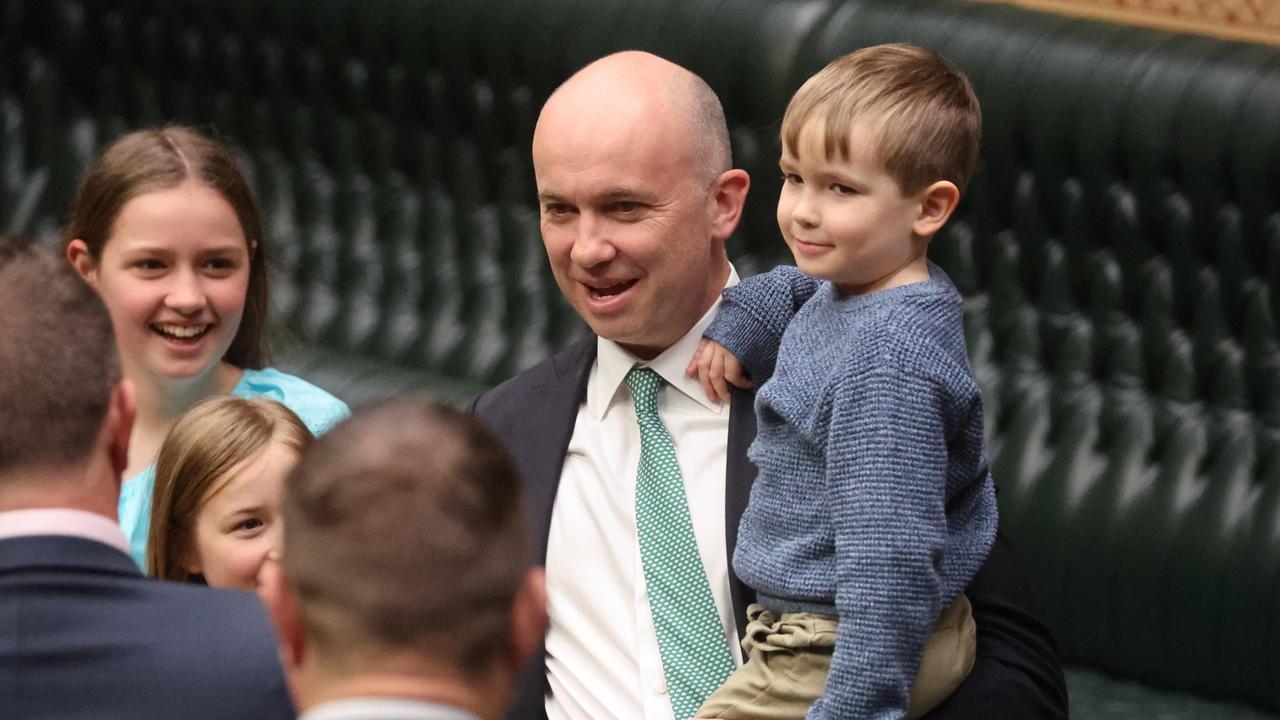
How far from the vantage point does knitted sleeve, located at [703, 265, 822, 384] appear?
2623mm

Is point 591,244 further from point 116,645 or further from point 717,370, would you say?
point 116,645

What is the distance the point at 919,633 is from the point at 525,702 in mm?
745

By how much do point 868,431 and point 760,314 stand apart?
0.49 meters

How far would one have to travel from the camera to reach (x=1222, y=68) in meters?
3.53

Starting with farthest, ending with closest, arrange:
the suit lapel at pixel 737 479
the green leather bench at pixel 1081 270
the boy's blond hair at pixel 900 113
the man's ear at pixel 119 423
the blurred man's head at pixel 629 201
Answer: the green leather bench at pixel 1081 270, the blurred man's head at pixel 629 201, the suit lapel at pixel 737 479, the boy's blond hair at pixel 900 113, the man's ear at pixel 119 423

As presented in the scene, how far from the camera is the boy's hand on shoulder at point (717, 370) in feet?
8.79

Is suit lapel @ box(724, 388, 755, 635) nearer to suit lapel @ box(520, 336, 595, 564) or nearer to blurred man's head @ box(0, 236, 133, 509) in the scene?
suit lapel @ box(520, 336, 595, 564)

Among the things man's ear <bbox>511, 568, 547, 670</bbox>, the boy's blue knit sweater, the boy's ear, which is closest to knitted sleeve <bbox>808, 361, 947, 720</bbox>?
the boy's blue knit sweater

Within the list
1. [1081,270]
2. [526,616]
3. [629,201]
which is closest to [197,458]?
[629,201]

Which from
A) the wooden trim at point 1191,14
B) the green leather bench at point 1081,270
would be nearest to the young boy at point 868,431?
the green leather bench at point 1081,270

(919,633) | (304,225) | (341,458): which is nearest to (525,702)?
(919,633)

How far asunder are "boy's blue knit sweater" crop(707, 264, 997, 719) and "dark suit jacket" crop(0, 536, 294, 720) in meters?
0.67

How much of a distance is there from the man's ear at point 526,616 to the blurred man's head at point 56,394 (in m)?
0.57

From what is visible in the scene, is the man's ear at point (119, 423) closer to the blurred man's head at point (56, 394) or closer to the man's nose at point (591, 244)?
the blurred man's head at point (56, 394)
